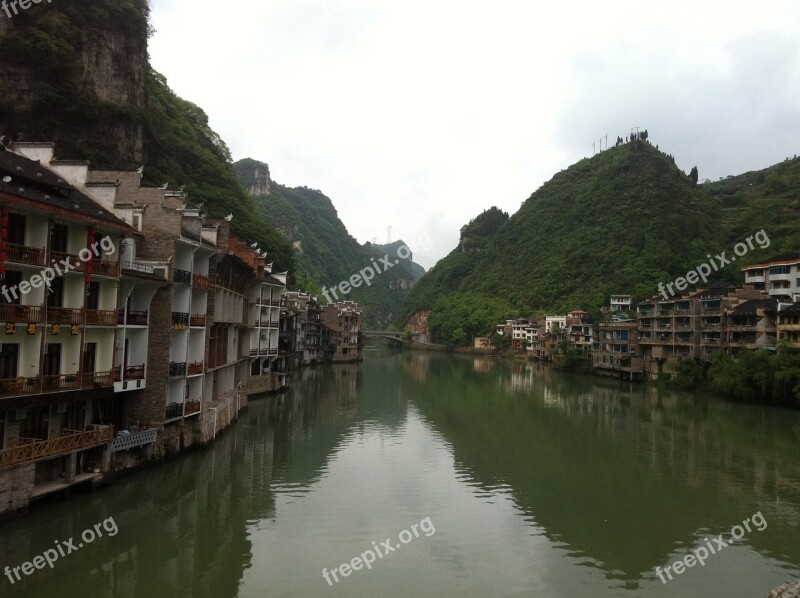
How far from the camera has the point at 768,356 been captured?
48688 mm

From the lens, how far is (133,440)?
21812 millimetres

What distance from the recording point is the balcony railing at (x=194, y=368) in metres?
26.0

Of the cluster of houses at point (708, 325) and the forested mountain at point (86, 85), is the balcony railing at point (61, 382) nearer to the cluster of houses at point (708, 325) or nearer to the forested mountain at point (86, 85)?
the forested mountain at point (86, 85)

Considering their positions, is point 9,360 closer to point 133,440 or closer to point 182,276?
point 133,440

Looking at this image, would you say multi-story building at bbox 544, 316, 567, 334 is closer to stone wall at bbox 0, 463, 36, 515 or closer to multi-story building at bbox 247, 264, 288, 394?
multi-story building at bbox 247, 264, 288, 394

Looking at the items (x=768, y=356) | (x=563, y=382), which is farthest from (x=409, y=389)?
(x=768, y=356)

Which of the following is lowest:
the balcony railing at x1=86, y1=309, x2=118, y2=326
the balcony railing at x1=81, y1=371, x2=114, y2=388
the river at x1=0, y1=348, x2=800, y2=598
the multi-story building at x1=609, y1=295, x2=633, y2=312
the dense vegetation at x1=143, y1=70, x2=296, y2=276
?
the river at x1=0, y1=348, x2=800, y2=598

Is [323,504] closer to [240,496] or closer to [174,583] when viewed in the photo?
[240,496]

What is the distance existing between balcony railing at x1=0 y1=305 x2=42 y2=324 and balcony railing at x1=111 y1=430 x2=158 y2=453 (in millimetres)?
5715

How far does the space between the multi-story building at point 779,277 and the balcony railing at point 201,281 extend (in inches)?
2242

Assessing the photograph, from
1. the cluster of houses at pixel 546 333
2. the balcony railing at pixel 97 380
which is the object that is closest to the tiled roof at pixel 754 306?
the cluster of houses at pixel 546 333

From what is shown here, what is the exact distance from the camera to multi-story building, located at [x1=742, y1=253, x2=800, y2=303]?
60.0 metres

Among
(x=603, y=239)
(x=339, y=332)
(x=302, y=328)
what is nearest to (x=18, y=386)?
(x=302, y=328)

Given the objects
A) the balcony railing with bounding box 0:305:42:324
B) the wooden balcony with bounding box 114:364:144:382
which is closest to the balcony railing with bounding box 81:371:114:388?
the wooden balcony with bounding box 114:364:144:382
